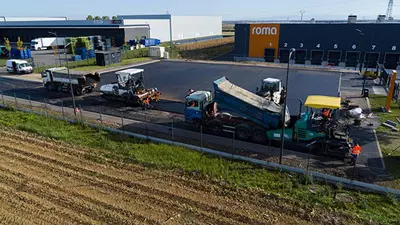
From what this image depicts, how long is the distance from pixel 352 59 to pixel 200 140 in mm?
39691

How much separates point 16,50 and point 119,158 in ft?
163

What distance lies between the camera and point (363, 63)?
47000 mm

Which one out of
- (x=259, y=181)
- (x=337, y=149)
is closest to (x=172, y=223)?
(x=259, y=181)

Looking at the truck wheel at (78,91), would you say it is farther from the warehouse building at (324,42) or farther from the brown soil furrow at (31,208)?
the warehouse building at (324,42)

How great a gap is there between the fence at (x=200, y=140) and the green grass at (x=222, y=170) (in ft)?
1.86

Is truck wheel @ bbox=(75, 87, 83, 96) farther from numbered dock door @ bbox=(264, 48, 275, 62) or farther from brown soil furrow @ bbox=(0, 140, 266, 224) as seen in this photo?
numbered dock door @ bbox=(264, 48, 275, 62)

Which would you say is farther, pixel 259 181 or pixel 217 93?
pixel 217 93

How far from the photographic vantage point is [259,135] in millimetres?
17000

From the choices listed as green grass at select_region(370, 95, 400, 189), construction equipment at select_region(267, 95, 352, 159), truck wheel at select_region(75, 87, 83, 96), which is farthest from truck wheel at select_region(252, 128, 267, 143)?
truck wheel at select_region(75, 87, 83, 96)

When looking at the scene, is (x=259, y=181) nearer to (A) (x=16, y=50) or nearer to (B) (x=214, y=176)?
(B) (x=214, y=176)

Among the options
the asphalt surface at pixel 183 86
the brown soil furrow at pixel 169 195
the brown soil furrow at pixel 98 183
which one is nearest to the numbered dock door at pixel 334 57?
the asphalt surface at pixel 183 86

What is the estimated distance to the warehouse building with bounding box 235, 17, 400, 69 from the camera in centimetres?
4538

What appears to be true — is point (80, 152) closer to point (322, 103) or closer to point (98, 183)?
point (98, 183)

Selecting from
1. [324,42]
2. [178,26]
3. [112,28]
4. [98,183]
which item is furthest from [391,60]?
[178,26]
